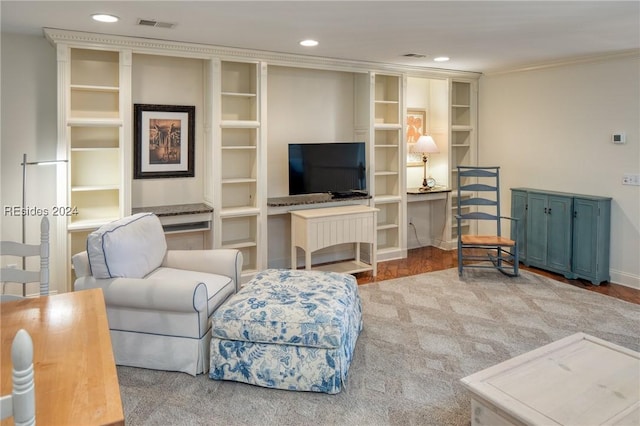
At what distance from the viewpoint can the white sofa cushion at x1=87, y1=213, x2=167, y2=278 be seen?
9.61 ft

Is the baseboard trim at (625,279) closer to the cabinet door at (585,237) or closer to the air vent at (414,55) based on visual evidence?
the cabinet door at (585,237)

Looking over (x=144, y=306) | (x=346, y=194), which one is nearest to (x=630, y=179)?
(x=346, y=194)

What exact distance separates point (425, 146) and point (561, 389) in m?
4.18

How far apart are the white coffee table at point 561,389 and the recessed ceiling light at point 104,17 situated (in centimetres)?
337

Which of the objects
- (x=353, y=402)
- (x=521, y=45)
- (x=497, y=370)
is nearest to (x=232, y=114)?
(x=521, y=45)

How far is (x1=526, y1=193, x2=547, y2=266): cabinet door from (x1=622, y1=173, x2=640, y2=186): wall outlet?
0.77 metres

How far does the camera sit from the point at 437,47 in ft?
14.8

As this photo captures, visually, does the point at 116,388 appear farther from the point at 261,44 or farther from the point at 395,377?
the point at 261,44

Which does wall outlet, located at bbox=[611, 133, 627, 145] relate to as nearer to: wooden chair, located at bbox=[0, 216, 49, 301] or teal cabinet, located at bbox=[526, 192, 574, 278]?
teal cabinet, located at bbox=[526, 192, 574, 278]

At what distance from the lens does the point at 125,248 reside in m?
3.06

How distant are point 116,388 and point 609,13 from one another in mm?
3823

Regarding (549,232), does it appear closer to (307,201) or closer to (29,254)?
(307,201)

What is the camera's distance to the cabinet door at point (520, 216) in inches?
216

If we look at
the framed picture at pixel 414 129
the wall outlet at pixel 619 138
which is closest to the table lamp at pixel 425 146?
the framed picture at pixel 414 129
